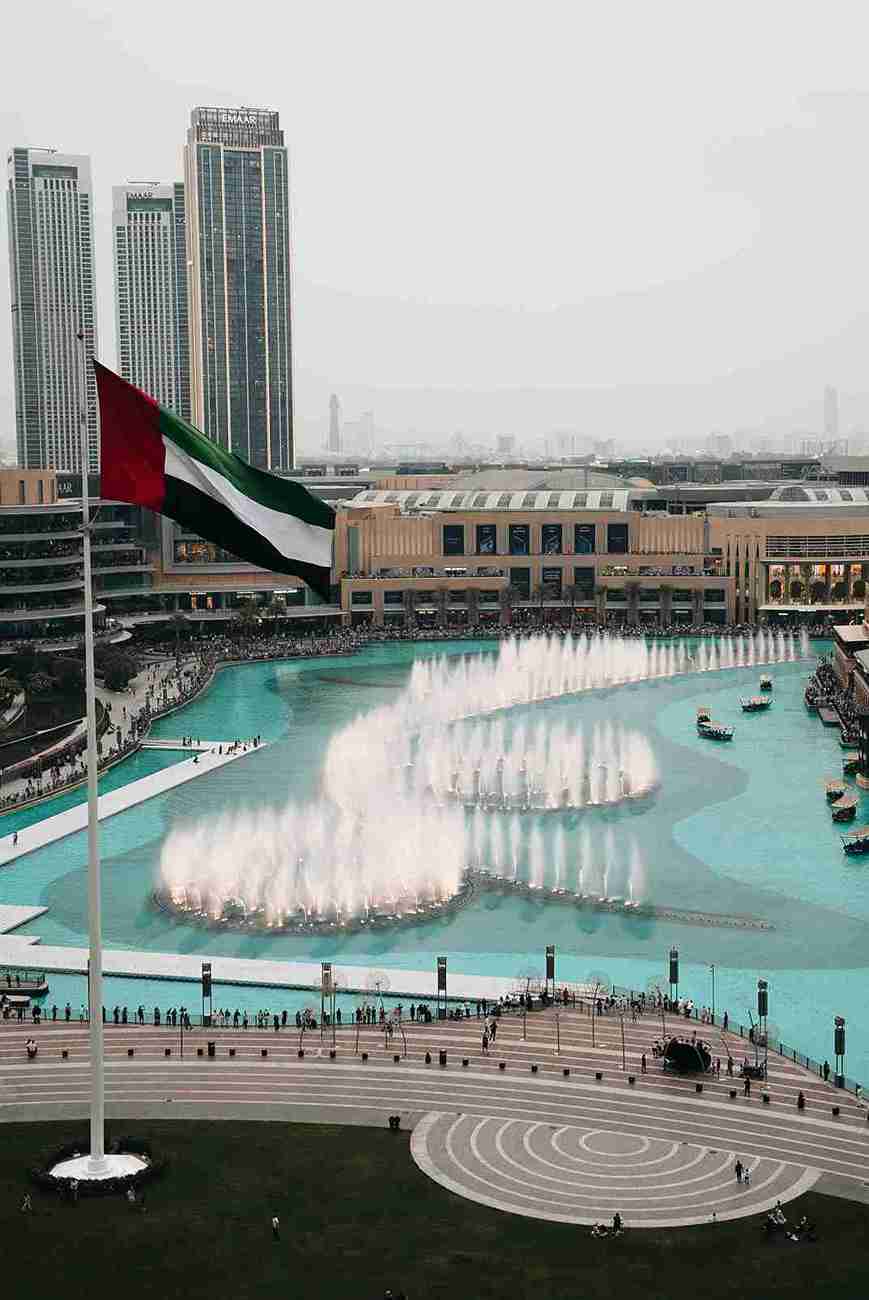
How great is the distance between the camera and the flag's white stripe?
29.5m

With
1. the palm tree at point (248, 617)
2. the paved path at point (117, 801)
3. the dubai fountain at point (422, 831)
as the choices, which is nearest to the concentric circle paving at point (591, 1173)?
the dubai fountain at point (422, 831)

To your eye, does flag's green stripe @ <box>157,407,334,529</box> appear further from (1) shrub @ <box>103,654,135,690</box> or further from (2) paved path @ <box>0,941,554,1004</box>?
(1) shrub @ <box>103,654,135,690</box>

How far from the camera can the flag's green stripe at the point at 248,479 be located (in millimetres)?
29344

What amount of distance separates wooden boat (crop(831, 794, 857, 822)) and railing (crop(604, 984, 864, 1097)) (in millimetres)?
24223

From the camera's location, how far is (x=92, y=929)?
31.6 meters

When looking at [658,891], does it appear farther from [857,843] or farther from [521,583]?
[521,583]

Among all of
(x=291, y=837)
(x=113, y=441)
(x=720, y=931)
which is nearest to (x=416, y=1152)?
(x=113, y=441)

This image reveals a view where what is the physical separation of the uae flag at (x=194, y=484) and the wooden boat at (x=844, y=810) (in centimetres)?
4290

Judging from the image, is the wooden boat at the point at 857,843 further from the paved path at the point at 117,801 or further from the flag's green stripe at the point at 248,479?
the flag's green stripe at the point at 248,479

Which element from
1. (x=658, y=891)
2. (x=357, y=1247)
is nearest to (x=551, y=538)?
(x=658, y=891)

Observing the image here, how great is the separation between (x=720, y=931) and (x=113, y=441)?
3063 centimetres

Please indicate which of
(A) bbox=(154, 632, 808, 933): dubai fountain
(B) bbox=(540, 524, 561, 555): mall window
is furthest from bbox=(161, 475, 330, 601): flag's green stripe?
(B) bbox=(540, 524, 561, 555): mall window

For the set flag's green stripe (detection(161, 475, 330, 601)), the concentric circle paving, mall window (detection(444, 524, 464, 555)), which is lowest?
the concentric circle paving

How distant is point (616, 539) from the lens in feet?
473
